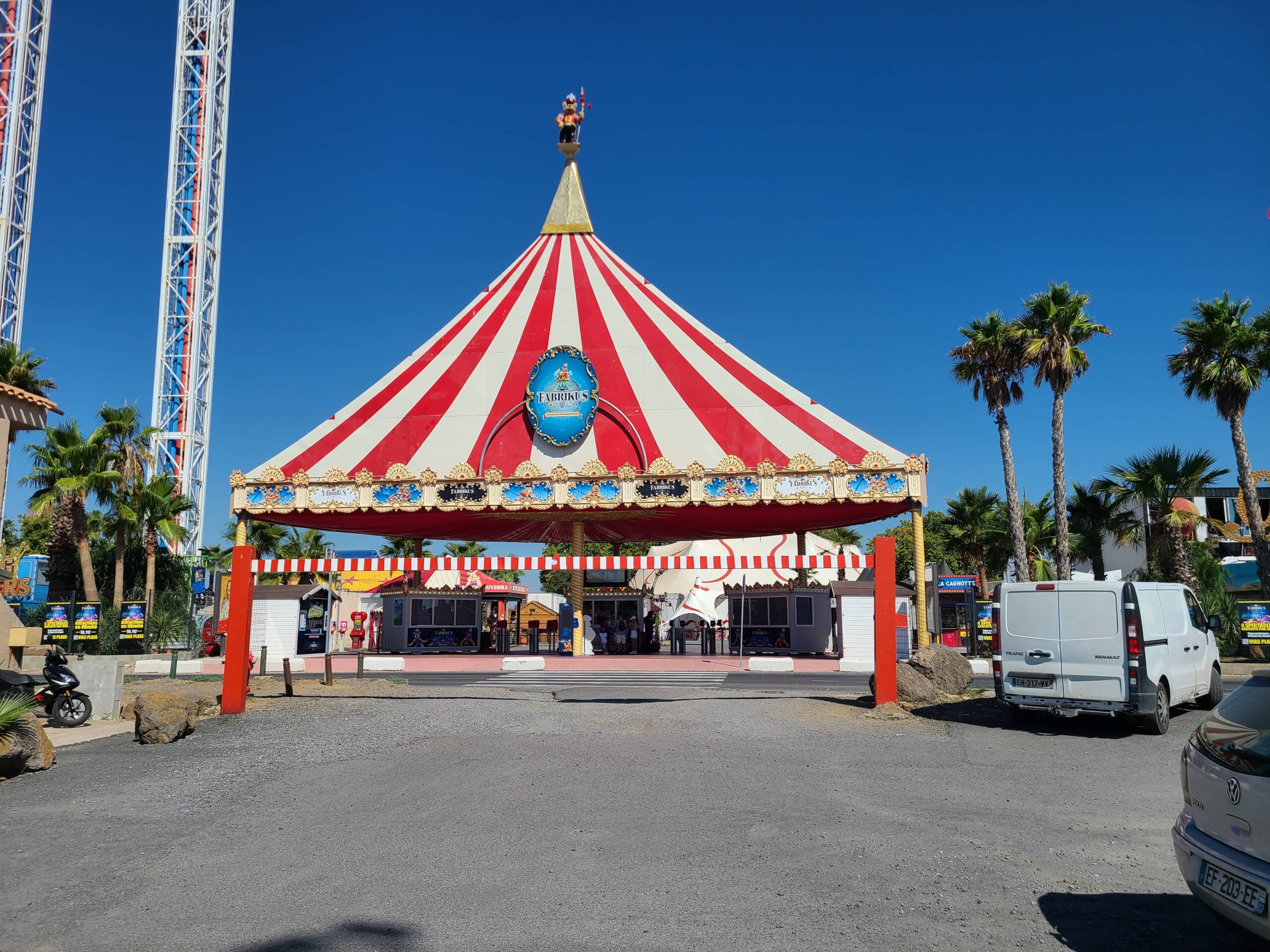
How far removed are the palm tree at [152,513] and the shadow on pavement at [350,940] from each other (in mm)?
30374

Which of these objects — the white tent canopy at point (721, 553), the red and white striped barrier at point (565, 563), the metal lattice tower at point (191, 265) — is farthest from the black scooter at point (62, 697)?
the metal lattice tower at point (191, 265)

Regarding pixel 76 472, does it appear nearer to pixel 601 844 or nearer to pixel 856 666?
pixel 856 666

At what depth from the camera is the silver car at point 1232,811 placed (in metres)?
3.70

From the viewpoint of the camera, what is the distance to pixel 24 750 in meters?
8.48

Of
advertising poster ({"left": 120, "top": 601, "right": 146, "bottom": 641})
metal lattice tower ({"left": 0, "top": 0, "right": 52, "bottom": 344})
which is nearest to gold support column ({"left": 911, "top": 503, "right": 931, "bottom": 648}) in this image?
advertising poster ({"left": 120, "top": 601, "right": 146, "bottom": 641})

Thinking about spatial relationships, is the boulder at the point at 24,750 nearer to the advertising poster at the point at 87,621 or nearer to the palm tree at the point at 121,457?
the advertising poster at the point at 87,621

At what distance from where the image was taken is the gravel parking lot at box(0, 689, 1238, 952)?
4469 mm

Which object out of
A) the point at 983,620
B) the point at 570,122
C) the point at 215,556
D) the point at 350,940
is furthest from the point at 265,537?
the point at 350,940

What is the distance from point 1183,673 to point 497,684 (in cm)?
1193

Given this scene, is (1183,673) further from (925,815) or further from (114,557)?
(114,557)

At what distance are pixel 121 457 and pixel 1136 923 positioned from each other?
111ft

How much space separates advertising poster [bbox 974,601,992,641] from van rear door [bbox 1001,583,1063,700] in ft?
47.1

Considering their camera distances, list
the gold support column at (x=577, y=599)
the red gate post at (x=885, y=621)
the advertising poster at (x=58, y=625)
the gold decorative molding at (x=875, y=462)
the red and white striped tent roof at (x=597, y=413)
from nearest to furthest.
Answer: the red gate post at (x=885, y=621)
the advertising poster at (x=58, y=625)
the gold decorative molding at (x=875, y=462)
the red and white striped tent roof at (x=597, y=413)
the gold support column at (x=577, y=599)

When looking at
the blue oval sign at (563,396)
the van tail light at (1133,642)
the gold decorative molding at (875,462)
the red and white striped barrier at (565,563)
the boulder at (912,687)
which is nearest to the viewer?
the van tail light at (1133,642)
